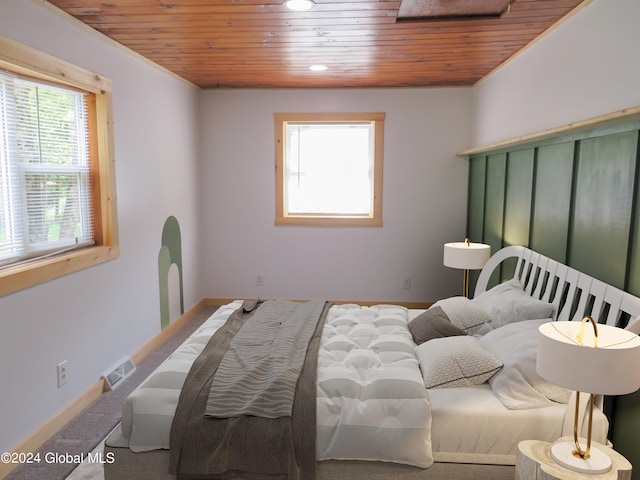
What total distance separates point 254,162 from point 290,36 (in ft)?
7.29

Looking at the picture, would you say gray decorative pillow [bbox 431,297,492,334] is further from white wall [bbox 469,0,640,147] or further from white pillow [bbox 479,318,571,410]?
white wall [bbox 469,0,640,147]

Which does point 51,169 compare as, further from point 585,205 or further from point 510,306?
point 585,205

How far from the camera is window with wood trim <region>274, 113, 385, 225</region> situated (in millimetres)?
5355

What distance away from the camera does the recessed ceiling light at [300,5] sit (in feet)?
8.71

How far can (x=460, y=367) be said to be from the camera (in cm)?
238

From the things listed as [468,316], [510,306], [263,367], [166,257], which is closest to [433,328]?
[468,316]

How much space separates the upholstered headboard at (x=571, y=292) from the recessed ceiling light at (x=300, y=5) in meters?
2.01

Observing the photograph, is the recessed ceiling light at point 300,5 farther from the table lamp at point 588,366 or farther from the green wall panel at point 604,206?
the table lamp at point 588,366

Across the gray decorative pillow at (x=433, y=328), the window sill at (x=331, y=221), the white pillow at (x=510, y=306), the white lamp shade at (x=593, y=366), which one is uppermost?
the window sill at (x=331, y=221)

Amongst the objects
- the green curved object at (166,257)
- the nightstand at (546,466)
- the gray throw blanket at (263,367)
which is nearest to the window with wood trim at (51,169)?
the green curved object at (166,257)

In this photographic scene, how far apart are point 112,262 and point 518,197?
9.88 feet

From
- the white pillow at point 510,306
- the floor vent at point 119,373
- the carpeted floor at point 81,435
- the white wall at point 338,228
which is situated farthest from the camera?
the white wall at point 338,228

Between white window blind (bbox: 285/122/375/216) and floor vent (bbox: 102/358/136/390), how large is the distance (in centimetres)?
247

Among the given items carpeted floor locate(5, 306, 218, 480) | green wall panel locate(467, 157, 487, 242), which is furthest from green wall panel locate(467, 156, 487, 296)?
carpeted floor locate(5, 306, 218, 480)
